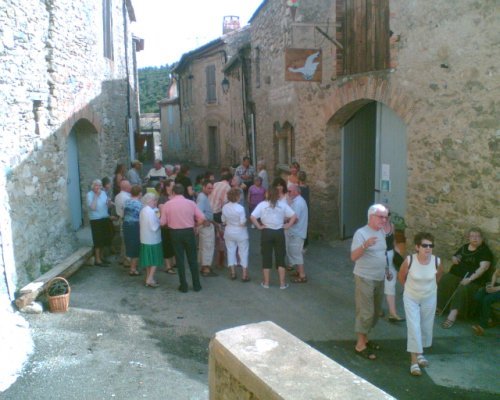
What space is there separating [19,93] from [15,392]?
4.19 metres

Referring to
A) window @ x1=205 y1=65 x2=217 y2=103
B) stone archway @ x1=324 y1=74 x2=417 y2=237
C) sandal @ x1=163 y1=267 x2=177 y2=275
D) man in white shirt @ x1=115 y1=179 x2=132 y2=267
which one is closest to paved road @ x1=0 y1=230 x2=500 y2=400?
sandal @ x1=163 y1=267 x2=177 y2=275

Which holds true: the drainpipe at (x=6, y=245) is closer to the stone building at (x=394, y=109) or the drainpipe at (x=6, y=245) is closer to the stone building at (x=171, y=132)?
the stone building at (x=394, y=109)

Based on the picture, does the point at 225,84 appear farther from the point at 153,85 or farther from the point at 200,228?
the point at 153,85

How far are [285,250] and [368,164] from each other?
3708 millimetres

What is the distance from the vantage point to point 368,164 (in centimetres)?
1059

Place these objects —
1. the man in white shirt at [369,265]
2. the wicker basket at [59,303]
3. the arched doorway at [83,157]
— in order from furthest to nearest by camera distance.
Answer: the arched doorway at [83,157], the wicker basket at [59,303], the man in white shirt at [369,265]

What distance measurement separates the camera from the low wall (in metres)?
2.29

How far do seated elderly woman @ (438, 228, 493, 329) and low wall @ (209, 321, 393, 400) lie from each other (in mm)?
4199

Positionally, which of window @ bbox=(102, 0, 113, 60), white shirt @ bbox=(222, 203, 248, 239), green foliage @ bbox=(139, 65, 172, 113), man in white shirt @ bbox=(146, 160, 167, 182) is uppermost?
green foliage @ bbox=(139, 65, 172, 113)

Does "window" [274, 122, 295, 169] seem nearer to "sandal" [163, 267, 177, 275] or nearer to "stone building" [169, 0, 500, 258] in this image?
"stone building" [169, 0, 500, 258]

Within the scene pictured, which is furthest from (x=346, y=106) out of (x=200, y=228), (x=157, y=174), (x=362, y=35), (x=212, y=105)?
(x=212, y=105)

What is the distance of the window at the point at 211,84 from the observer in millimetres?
24078

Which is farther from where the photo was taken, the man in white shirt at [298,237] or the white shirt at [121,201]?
the white shirt at [121,201]

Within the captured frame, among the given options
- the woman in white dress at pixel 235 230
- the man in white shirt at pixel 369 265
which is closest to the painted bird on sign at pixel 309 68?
the woman in white dress at pixel 235 230
